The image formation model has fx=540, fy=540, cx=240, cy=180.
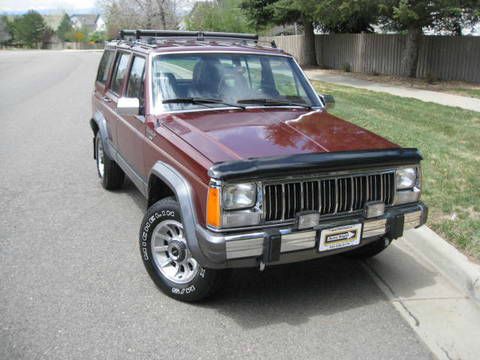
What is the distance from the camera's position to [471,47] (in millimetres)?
20500

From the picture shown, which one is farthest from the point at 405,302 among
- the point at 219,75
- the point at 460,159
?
the point at 460,159

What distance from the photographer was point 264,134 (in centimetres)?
Answer: 415

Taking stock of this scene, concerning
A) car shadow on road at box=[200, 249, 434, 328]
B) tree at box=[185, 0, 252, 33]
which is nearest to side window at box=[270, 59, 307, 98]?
car shadow on road at box=[200, 249, 434, 328]

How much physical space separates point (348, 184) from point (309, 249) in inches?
21.9

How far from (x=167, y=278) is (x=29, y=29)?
124451 mm

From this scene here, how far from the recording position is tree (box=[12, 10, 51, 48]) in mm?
115562

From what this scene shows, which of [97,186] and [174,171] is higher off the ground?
[174,171]

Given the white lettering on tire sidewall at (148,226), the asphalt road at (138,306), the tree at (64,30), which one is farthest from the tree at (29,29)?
the white lettering on tire sidewall at (148,226)

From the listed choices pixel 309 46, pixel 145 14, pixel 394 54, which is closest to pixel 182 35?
pixel 394 54

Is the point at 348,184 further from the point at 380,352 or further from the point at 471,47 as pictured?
the point at 471,47

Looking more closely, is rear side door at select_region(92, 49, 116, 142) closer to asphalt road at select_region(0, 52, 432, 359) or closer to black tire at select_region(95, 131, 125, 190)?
black tire at select_region(95, 131, 125, 190)

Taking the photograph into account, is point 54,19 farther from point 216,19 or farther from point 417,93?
point 417,93

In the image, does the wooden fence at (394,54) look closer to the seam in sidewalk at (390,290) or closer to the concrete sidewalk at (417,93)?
the concrete sidewalk at (417,93)

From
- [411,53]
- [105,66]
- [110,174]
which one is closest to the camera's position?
[110,174]
